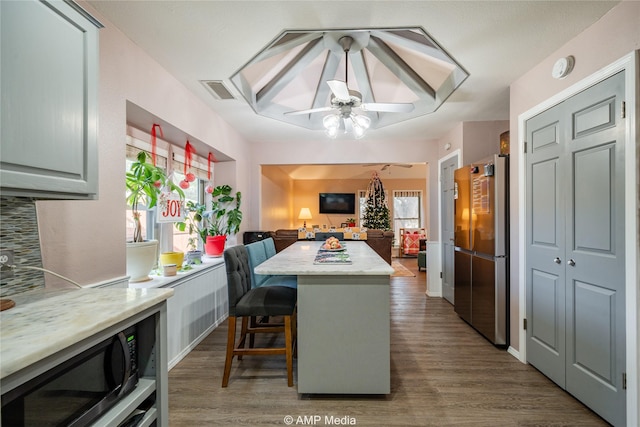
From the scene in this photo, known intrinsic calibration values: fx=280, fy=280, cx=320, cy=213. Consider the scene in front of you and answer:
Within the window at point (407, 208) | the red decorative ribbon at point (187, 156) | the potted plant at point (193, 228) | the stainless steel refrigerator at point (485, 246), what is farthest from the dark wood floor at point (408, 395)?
the window at point (407, 208)

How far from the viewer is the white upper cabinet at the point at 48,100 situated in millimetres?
897

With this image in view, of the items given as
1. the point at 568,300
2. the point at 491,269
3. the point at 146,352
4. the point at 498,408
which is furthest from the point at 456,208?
the point at 146,352

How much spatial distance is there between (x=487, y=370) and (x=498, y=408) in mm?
471

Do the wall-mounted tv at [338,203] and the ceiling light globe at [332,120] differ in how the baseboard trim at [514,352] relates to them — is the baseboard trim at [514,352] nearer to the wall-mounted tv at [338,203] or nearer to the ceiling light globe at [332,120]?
the ceiling light globe at [332,120]

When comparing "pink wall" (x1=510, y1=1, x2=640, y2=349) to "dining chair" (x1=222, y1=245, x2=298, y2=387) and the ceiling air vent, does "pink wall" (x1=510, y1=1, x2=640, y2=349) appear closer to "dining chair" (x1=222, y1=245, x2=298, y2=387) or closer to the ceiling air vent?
"dining chair" (x1=222, y1=245, x2=298, y2=387)

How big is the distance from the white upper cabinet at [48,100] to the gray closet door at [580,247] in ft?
8.63

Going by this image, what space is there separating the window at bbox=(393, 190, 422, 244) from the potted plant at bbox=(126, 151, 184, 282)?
7.51m

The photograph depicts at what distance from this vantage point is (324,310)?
1812mm

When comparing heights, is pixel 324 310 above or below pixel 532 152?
below

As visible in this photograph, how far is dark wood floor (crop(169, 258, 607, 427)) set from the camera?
1684 mm

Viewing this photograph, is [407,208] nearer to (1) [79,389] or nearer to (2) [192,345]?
(2) [192,345]

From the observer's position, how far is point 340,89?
1.98 m

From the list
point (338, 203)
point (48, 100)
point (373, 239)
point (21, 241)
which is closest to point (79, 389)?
point (21, 241)

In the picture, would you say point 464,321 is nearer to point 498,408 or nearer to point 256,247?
point 498,408
